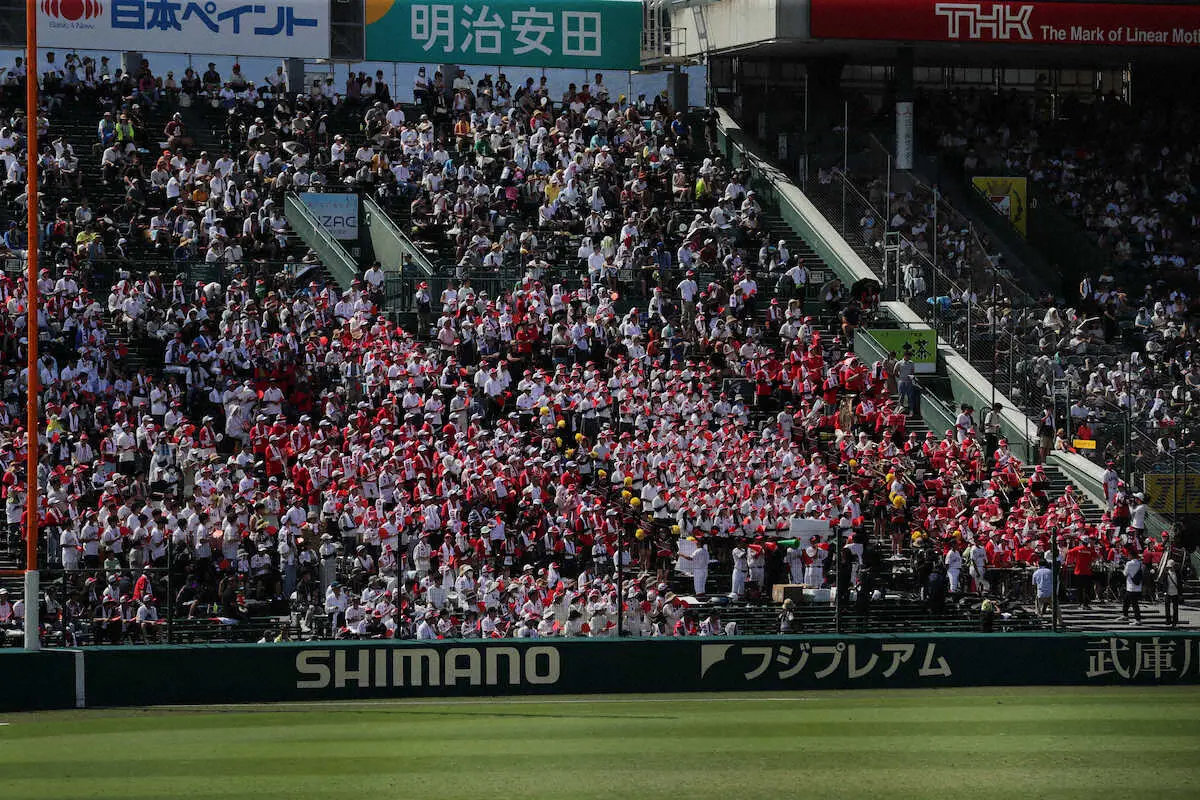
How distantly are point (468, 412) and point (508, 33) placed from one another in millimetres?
16242

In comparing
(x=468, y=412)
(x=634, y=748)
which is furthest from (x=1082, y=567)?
(x=634, y=748)

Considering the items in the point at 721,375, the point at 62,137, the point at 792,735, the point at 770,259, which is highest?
the point at 62,137

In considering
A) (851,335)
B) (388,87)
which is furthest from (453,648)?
(388,87)

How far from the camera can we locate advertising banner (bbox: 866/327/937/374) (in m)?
37.3

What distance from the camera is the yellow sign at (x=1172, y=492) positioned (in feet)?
109

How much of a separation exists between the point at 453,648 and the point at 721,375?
1364cm

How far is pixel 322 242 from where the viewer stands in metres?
39.4

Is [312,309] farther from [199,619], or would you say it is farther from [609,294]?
[199,619]

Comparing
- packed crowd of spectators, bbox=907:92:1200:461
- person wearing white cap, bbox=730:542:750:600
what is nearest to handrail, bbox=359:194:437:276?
person wearing white cap, bbox=730:542:750:600

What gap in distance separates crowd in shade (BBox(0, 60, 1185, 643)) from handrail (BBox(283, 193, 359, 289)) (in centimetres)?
58

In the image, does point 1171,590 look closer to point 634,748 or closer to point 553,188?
point 634,748

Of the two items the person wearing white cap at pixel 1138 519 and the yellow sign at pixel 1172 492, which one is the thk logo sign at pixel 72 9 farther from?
the person wearing white cap at pixel 1138 519

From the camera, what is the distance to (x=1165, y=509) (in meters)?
33.5

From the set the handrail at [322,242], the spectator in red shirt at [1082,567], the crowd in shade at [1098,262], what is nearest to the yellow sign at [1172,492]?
the crowd in shade at [1098,262]
